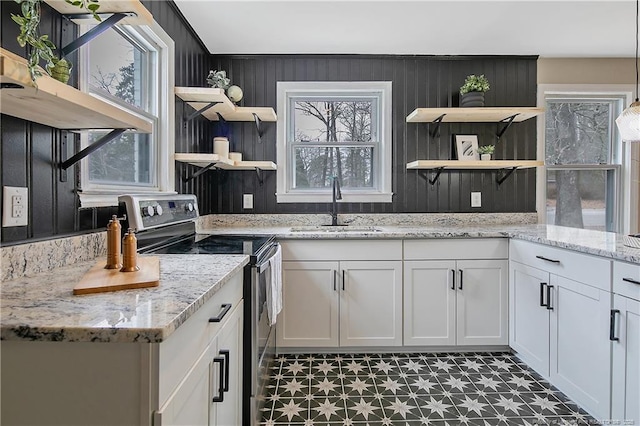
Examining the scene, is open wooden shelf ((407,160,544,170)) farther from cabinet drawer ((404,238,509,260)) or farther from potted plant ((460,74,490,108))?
cabinet drawer ((404,238,509,260))

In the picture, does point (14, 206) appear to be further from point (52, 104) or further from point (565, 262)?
point (565, 262)

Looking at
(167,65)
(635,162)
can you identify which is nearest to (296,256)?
(167,65)

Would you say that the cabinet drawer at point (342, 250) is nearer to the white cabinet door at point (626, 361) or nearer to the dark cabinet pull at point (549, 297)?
the dark cabinet pull at point (549, 297)

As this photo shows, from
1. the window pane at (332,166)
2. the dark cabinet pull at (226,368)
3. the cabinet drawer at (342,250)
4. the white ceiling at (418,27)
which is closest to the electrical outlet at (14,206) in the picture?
the dark cabinet pull at (226,368)

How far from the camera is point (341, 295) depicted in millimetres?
2658

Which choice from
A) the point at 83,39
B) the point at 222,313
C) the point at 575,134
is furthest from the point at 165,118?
the point at 575,134

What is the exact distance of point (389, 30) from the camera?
280cm

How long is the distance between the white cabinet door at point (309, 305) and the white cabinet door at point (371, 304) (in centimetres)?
7

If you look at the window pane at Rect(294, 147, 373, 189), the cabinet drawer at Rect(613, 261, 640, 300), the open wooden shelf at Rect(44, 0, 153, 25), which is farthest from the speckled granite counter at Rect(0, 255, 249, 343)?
the window pane at Rect(294, 147, 373, 189)

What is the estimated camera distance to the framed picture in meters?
3.23

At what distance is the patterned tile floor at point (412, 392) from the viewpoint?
1.93 metres

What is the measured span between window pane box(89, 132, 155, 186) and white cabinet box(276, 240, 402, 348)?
1.02 meters

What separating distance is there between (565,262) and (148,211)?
210 centimetres

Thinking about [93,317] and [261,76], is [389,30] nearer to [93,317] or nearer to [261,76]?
[261,76]
